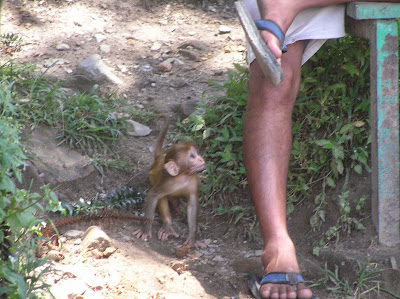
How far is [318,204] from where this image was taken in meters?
3.70

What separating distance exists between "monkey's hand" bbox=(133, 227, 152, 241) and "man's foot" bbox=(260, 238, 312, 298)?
1.06 metres

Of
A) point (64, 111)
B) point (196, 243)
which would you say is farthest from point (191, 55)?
point (196, 243)

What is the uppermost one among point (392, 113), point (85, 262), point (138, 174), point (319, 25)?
point (319, 25)

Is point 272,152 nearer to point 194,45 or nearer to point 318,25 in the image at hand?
point 318,25

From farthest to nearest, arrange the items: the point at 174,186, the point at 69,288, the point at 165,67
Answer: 1. the point at 165,67
2. the point at 174,186
3. the point at 69,288

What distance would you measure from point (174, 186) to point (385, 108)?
5.21ft

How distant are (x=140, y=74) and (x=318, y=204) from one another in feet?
8.42

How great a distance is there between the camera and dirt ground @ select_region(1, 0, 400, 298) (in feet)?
10.8

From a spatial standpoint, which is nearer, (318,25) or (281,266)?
(281,266)

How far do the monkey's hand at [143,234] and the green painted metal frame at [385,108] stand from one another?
153cm

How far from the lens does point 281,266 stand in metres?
3.01

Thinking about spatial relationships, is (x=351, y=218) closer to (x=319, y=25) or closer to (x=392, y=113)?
(x=392, y=113)

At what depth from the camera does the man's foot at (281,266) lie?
9.56 feet

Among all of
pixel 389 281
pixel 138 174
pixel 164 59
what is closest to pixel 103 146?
pixel 138 174
